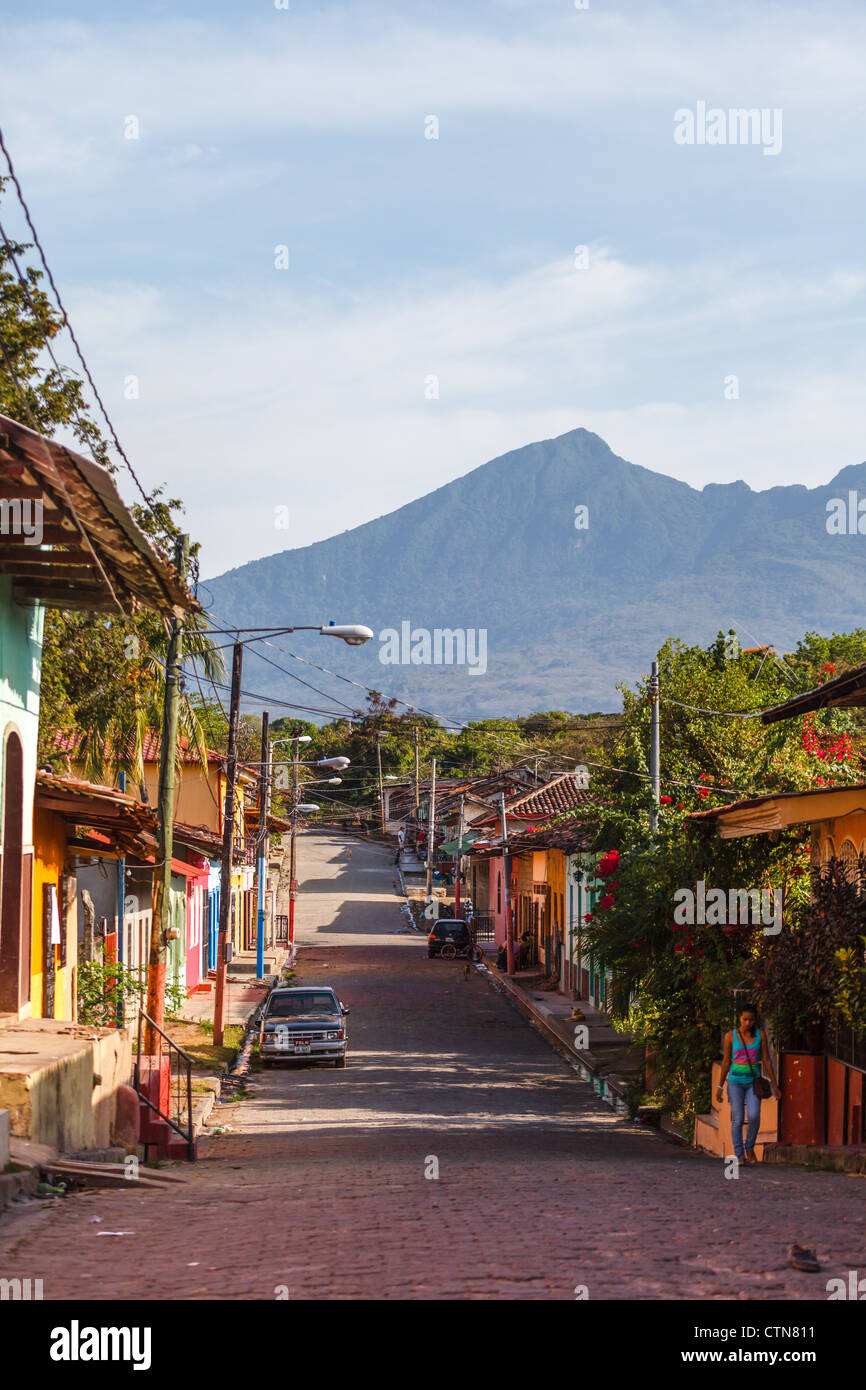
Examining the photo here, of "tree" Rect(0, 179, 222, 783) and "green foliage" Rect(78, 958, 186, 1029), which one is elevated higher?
"tree" Rect(0, 179, 222, 783)

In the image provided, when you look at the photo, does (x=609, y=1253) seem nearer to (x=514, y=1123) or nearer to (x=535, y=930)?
(x=514, y=1123)

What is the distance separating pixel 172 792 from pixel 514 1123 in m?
6.15

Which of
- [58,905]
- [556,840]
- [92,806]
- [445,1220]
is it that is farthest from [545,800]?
[445,1220]

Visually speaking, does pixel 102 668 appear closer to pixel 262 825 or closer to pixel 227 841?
pixel 227 841

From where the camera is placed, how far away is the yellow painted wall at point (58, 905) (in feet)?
49.2

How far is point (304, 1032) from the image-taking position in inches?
1012

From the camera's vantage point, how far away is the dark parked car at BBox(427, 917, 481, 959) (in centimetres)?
5122

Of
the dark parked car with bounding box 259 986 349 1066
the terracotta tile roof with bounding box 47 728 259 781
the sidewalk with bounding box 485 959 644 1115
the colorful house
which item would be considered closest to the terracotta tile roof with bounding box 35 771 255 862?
the terracotta tile roof with bounding box 47 728 259 781

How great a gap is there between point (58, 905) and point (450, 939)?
3629cm

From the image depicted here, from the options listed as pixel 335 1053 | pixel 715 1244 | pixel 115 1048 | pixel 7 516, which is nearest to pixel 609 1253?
pixel 715 1244

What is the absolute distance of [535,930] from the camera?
4766 cm

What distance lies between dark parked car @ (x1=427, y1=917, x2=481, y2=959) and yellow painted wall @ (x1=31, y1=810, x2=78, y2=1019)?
34510mm

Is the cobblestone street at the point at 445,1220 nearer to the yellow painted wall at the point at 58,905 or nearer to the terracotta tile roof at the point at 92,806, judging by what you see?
the yellow painted wall at the point at 58,905

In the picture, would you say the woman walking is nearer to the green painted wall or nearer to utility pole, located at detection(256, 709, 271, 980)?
the green painted wall
